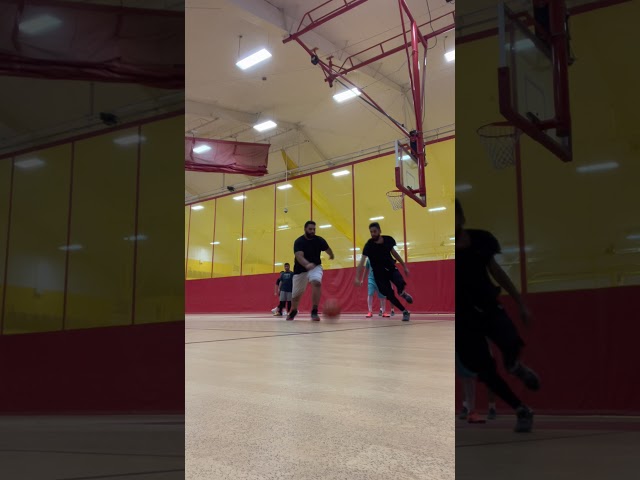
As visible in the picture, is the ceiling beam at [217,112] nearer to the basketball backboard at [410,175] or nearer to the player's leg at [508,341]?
the basketball backboard at [410,175]

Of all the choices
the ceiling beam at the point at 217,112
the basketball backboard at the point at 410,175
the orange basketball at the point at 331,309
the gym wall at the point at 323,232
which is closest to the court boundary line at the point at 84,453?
the orange basketball at the point at 331,309

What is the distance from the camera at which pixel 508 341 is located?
2.24ft

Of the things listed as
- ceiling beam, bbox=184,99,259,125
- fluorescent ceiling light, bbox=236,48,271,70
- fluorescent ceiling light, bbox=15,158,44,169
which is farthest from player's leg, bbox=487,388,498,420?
ceiling beam, bbox=184,99,259,125

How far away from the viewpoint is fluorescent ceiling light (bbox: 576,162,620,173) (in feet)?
2.25

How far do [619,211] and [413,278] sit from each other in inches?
440

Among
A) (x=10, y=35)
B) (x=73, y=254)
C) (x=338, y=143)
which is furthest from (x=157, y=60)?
(x=338, y=143)

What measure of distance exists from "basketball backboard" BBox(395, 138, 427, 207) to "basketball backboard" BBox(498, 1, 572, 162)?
28.1 feet

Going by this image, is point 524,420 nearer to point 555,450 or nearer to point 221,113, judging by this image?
point 555,450

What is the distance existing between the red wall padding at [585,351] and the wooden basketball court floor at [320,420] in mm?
212

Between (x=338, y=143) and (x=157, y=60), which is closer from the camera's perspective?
(x=157, y=60)

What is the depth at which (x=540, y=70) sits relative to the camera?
706mm

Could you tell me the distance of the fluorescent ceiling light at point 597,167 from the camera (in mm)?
685

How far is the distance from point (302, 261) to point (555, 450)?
615cm

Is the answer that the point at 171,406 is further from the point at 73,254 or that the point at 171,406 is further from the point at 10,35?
the point at 10,35
